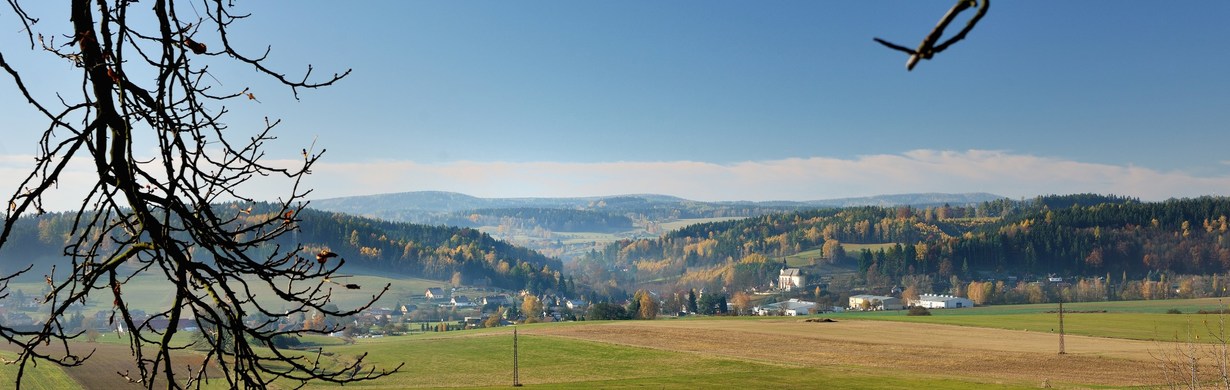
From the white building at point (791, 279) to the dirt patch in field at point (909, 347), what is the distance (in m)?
80.1

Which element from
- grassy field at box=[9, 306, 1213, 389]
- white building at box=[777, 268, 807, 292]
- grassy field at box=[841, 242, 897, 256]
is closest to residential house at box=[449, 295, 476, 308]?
white building at box=[777, 268, 807, 292]

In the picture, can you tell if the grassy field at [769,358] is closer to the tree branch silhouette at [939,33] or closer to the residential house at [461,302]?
the tree branch silhouette at [939,33]

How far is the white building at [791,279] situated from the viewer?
16275cm

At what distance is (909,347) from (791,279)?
104629mm

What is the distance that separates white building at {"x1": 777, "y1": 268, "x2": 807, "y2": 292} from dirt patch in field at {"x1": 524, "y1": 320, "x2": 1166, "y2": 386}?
80.1m

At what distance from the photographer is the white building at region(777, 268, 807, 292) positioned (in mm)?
162750

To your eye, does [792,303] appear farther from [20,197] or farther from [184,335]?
[20,197]

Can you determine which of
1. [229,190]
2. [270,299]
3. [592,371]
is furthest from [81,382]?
[270,299]

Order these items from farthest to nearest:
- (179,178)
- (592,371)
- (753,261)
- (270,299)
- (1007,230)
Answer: (753,261), (1007,230), (270,299), (592,371), (179,178)

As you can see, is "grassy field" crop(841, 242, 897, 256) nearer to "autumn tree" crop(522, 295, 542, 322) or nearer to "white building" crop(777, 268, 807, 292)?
"white building" crop(777, 268, 807, 292)

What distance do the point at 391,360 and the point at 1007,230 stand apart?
141m

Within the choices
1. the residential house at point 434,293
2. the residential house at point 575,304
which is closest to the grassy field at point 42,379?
the residential house at point 434,293

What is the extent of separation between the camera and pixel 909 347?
60844mm

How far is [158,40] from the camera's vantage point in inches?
106
